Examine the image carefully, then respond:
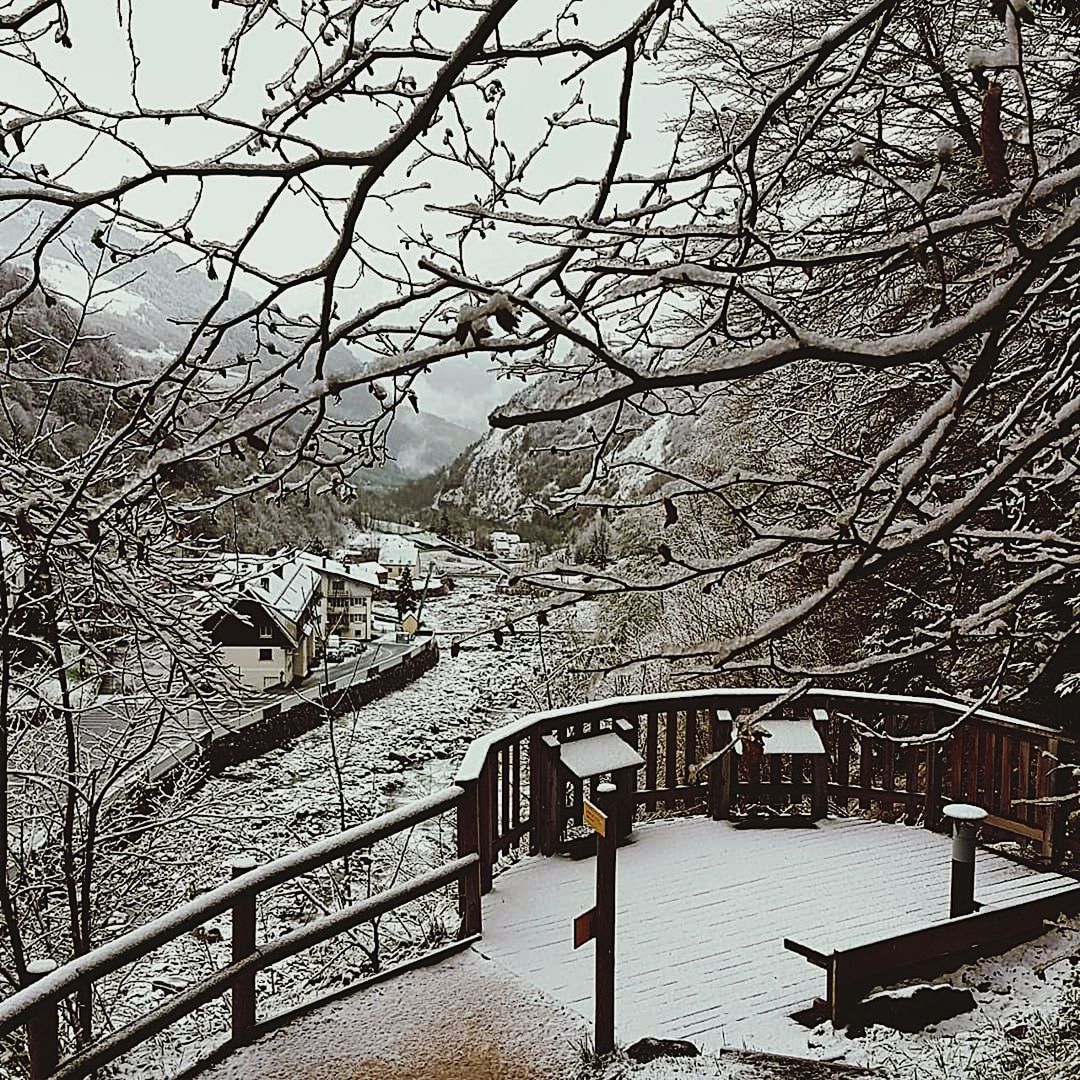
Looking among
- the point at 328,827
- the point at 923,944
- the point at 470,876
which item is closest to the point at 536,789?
the point at 470,876

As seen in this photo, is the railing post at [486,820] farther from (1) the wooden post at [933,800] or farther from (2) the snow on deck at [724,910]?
(1) the wooden post at [933,800]

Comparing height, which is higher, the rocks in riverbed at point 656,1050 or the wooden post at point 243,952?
the wooden post at point 243,952

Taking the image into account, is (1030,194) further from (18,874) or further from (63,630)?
(18,874)

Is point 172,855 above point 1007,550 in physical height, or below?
below

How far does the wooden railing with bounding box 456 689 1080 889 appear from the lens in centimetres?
642

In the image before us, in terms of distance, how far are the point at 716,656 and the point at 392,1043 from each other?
297 cm

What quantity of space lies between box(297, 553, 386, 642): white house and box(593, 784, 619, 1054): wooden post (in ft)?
37.2

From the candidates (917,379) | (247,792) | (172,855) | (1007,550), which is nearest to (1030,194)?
(1007,550)

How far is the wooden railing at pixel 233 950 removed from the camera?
3.49 meters

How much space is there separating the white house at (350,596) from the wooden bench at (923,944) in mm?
11068

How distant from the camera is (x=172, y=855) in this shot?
9820 mm

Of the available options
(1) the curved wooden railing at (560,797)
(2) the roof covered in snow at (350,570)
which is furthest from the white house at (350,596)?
(1) the curved wooden railing at (560,797)

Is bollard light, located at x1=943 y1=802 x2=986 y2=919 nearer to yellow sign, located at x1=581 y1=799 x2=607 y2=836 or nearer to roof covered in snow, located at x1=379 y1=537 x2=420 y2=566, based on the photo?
yellow sign, located at x1=581 y1=799 x2=607 y2=836

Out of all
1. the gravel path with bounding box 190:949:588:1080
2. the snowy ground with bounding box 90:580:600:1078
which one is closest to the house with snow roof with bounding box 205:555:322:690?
the snowy ground with bounding box 90:580:600:1078
